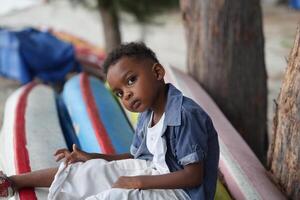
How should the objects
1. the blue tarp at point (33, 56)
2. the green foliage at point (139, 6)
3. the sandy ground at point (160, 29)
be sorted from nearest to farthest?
the green foliage at point (139, 6) < the blue tarp at point (33, 56) < the sandy ground at point (160, 29)

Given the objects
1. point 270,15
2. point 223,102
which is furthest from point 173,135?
point 270,15

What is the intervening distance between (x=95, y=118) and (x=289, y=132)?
1.35 m

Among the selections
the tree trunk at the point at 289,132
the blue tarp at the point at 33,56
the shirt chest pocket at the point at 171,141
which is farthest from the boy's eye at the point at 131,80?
the blue tarp at the point at 33,56

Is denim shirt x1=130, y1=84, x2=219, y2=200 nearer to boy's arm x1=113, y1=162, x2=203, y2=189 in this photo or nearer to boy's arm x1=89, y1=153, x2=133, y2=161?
boy's arm x1=113, y1=162, x2=203, y2=189

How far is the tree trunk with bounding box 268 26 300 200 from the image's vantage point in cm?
228

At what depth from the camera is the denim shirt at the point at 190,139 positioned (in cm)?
188

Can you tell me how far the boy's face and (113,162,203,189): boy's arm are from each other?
273 mm

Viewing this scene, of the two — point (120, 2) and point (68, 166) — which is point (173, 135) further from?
point (120, 2)

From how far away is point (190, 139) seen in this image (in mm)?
1879

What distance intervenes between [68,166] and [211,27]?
177 cm

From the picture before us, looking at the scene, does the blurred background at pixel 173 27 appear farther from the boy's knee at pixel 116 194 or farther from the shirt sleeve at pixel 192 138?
the boy's knee at pixel 116 194

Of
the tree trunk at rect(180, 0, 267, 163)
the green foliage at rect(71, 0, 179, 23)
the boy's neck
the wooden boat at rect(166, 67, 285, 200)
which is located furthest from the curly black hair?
the green foliage at rect(71, 0, 179, 23)

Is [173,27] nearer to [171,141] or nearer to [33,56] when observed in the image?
[33,56]

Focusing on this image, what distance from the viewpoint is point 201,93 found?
3402 millimetres
